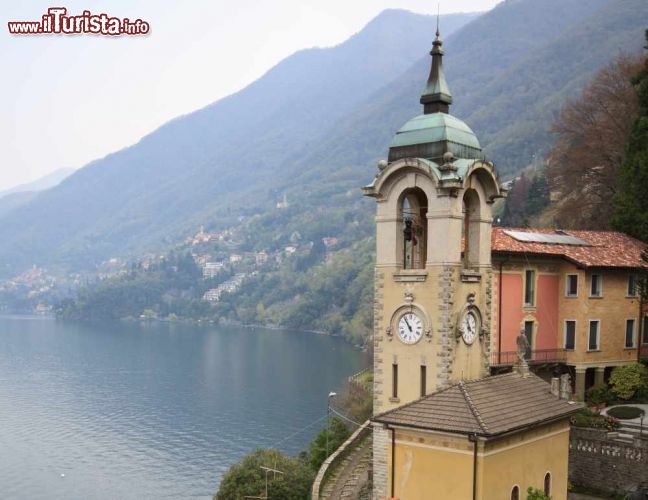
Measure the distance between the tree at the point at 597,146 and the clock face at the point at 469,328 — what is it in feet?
81.2

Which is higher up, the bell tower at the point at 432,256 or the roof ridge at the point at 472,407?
the bell tower at the point at 432,256

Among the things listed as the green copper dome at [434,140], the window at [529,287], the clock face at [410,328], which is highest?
the green copper dome at [434,140]

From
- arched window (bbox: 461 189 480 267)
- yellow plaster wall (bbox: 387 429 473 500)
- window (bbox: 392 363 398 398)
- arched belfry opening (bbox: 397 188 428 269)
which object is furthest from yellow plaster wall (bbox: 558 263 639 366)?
yellow plaster wall (bbox: 387 429 473 500)

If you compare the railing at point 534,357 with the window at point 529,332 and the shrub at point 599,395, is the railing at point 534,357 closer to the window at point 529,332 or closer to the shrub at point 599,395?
the window at point 529,332

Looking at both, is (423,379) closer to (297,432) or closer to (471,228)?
(471,228)

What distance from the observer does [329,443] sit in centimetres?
4381

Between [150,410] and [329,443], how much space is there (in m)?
47.2

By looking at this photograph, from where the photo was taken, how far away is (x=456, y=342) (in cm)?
2539

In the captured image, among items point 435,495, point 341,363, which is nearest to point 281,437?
point 341,363

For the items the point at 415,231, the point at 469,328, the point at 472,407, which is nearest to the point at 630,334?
the point at 469,328

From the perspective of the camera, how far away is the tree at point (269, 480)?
36.5 metres

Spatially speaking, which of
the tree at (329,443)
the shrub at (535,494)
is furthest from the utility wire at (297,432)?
the shrub at (535,494)

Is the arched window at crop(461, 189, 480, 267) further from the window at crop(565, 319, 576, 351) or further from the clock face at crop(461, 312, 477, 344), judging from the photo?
the window at crop(565, 319, 576, 351)

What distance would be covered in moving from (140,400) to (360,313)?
62800 millimetres
